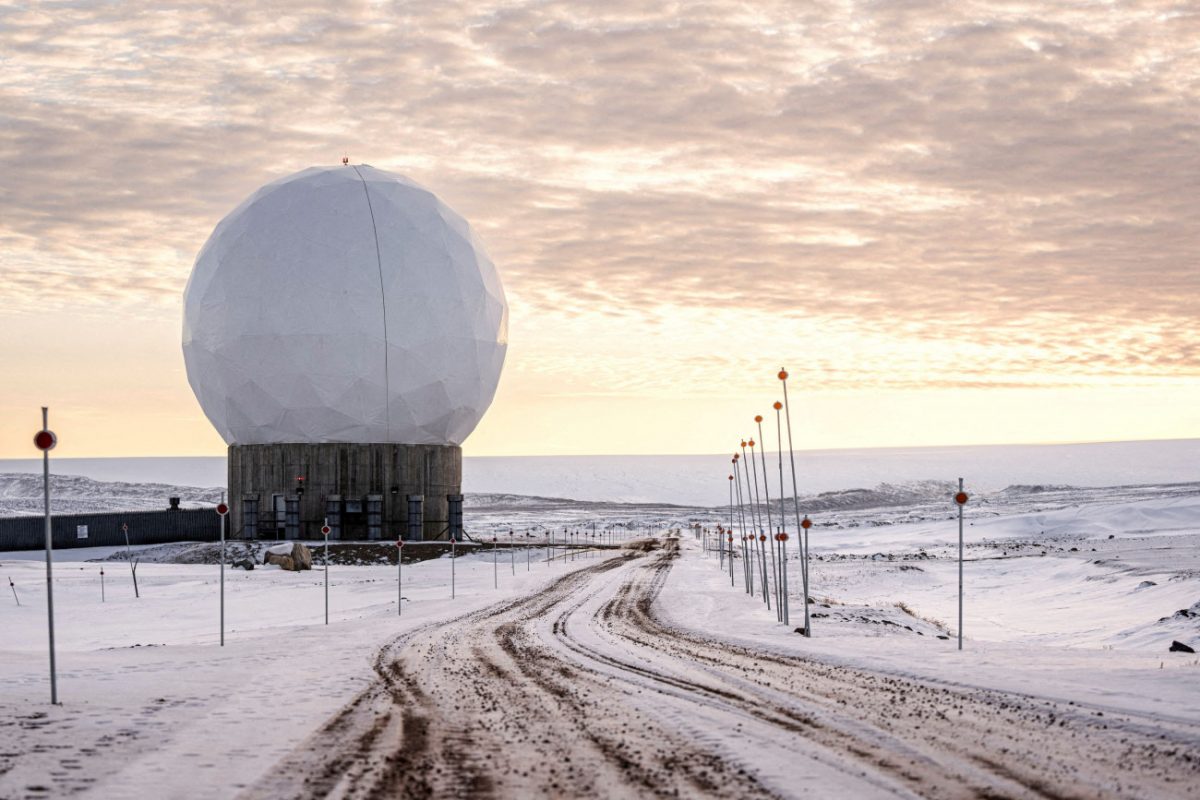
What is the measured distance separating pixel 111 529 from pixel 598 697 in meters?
52.9

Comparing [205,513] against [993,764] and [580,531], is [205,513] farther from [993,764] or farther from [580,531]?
[993,764]

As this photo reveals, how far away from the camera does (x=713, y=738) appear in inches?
479

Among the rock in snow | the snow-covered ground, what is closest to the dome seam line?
the rock in snow

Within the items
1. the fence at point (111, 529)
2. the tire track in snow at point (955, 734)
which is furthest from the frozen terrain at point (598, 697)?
the fence at point (111, 529)

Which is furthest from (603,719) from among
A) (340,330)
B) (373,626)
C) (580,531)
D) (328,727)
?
(580,531)

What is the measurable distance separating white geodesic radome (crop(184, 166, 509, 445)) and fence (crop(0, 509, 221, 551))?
23.0ft

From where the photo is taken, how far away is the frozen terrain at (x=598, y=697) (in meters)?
10.5

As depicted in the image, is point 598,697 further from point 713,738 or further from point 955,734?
point 955,734

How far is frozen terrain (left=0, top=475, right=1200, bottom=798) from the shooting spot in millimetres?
10477

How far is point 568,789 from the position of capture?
10016 mm

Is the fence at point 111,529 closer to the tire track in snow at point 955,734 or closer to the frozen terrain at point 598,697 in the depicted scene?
the frozen terrain at point 598,697

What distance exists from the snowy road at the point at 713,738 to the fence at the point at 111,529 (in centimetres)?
4604

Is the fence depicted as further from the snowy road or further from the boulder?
the snowy road

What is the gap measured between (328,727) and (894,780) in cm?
640
